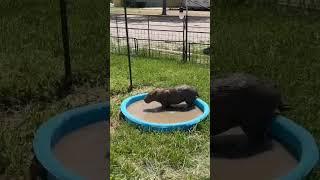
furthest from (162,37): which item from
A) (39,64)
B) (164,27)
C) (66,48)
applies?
(39,64)

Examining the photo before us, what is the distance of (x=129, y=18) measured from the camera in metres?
1.68

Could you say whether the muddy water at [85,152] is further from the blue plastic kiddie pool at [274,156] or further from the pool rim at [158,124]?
the blue plastic kiddie pool at [274,156]

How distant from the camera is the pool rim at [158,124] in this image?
1925 millimetres

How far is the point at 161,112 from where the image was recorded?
2334mm

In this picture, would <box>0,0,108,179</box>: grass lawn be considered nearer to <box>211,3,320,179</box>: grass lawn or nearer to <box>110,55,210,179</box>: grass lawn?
<box>110,55,210,179</box>: grass lawn

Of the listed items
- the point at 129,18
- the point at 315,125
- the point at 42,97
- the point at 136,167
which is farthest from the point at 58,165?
the point at 315,125

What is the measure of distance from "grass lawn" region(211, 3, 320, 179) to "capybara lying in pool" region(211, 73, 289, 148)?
0.06 meters

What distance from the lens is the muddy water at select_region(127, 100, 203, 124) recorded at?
206 centimetres

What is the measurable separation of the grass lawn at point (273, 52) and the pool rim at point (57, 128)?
1.54 ft

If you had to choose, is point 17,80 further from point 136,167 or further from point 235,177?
point 235,177

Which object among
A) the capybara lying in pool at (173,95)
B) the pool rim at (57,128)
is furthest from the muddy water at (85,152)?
the capybara lying in pool at (173,95)

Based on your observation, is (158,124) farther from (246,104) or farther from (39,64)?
(39,64)

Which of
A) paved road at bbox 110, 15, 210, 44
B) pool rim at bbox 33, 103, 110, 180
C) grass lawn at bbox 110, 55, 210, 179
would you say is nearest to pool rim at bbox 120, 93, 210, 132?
grass lawn at bbox 110, 55, 210, 179

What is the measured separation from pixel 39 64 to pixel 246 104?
0.82 m
